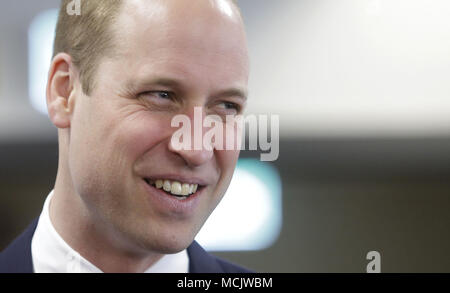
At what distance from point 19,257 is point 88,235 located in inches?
4.6

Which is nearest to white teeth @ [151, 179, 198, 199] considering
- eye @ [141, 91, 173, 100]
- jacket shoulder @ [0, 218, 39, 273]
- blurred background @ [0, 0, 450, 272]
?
eye @ [141, 91, 173, 100]

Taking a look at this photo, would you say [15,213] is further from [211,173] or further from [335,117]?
[335,117]

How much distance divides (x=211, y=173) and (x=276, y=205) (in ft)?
1.92

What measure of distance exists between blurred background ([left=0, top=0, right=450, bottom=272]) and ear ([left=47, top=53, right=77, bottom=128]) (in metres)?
0.22

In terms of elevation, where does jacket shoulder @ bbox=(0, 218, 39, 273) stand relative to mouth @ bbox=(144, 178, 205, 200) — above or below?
below

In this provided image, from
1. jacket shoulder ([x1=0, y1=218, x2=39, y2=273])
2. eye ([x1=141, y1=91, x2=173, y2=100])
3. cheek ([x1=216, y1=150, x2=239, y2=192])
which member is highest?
eye ([x1=141, y1=91, x2=173, y2=100])

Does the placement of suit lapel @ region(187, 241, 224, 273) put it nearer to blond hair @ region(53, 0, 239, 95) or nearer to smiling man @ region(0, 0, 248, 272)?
smiling man @ region(0, 0, 248, 272)

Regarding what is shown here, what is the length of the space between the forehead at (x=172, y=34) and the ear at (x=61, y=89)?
92 mm

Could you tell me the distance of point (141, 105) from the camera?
735 millimetres

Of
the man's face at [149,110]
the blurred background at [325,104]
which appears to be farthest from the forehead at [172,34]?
the blurred background at [325,104]

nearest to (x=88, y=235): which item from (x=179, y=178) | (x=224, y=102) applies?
(x=179, y=178)

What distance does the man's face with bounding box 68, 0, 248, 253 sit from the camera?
72cm

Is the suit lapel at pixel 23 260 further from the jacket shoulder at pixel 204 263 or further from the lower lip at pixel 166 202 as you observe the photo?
the lower lip at pixel 166 202

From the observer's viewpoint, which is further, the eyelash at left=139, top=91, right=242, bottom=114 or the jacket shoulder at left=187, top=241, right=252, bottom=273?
the jacket shoulder at left=187, top=241, right=252, bottom=273
